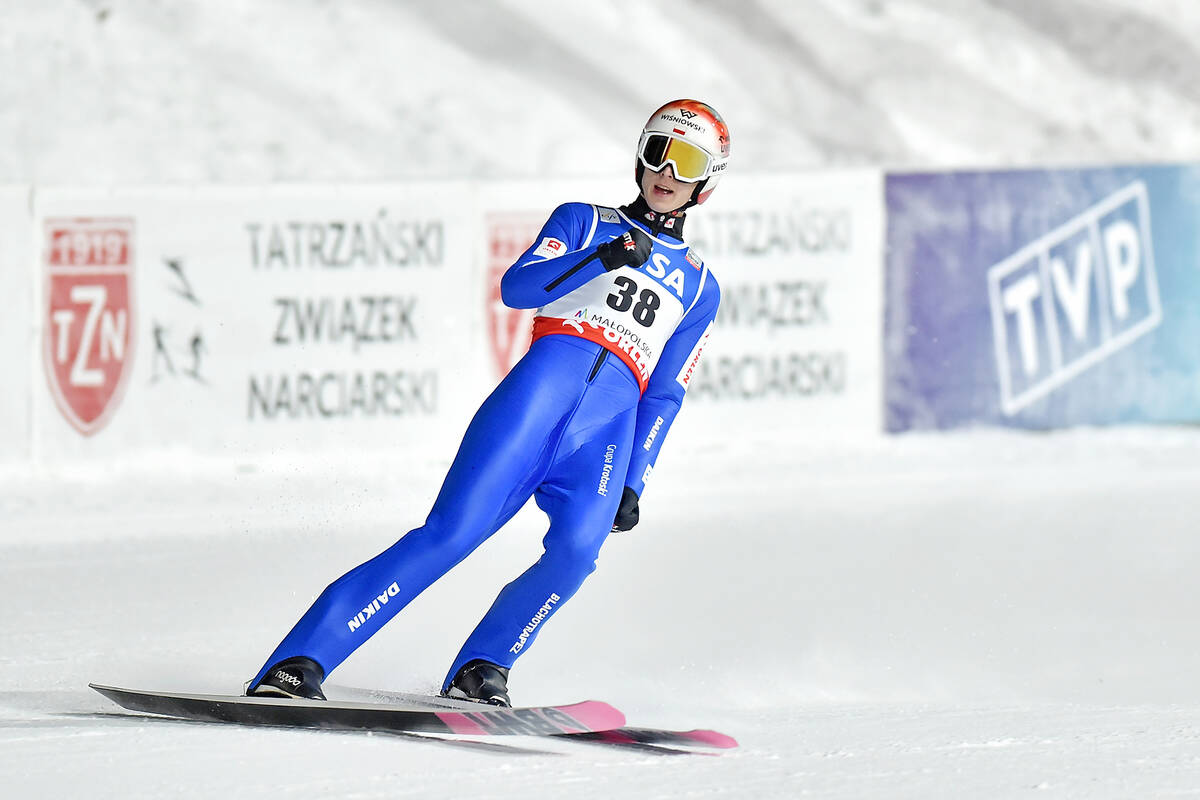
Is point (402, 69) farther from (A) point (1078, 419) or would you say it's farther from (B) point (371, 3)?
(A) point (1078, 419)

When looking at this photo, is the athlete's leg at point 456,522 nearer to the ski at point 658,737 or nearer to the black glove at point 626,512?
the black glove at point 626,512

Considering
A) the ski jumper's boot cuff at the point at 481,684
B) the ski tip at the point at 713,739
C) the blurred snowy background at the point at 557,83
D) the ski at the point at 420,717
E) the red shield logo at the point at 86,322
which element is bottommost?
the ski tip at the point at 713,739

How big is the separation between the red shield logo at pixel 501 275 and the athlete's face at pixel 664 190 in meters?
4.76

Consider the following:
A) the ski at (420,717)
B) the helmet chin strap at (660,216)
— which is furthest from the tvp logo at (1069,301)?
the ski at (420,717)

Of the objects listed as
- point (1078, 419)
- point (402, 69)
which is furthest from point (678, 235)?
point (402, 69)

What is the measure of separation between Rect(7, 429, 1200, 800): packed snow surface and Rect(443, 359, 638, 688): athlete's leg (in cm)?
40

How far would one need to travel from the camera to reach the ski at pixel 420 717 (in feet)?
11.8

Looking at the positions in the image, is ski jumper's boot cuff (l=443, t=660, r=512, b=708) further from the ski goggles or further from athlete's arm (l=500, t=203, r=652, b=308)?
the ski goggles

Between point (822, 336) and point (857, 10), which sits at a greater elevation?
point (857, 10)

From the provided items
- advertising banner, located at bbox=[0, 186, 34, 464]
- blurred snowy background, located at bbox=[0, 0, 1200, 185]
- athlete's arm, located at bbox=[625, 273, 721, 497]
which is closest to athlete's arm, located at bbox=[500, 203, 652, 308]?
athlete's arm, located at bbox=[625, 273, 721, 497]

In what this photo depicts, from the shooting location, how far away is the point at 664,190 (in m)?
4.29

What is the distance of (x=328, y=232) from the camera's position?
9109 millimetres

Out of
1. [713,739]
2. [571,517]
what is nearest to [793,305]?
[571,517]

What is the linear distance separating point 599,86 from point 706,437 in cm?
561
